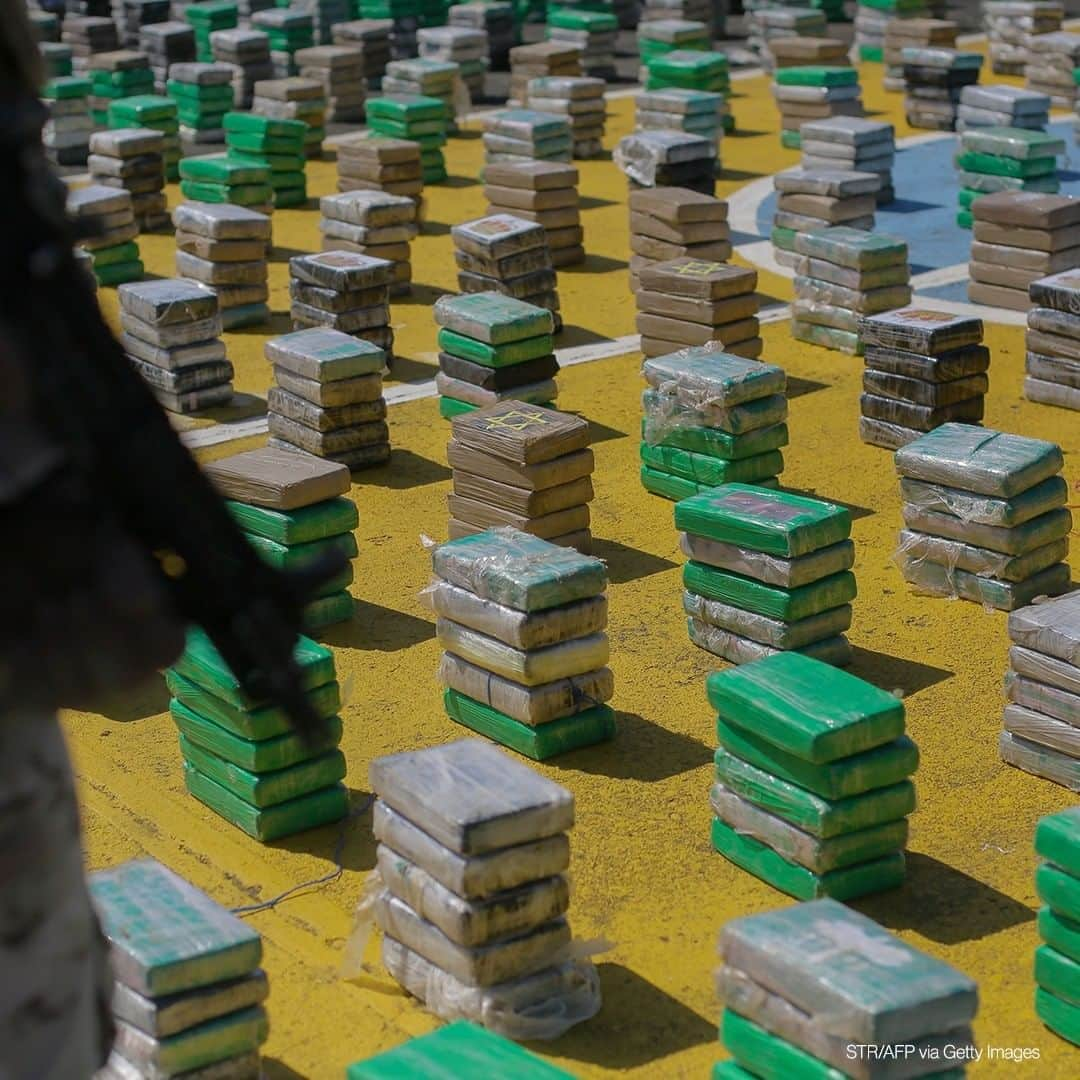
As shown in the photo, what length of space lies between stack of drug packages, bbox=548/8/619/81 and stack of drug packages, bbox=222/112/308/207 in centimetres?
973

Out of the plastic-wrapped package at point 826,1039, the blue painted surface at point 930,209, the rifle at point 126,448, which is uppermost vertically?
the rifle at point 126,448

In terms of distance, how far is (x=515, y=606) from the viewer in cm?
1227

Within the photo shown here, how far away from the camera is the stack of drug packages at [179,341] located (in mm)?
19328

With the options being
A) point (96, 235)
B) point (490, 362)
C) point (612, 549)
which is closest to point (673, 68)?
point (490, 362)

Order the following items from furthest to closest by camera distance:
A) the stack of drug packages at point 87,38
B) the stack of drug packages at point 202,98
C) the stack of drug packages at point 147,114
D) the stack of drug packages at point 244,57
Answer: the stack of drug packages at point 87,38 → the stack of drug packages at point 244,57 → the stack of drug packages at point 202,98 → the stack of drug packages at point 147,114

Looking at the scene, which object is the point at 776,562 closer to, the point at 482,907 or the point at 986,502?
the point at 986,502

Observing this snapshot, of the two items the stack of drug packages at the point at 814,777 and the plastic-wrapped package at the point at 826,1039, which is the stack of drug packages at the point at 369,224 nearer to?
the stack of drug packages at the point at 814,777

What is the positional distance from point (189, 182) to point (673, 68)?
10304 millimetres

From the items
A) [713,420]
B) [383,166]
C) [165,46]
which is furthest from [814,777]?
[165,46]

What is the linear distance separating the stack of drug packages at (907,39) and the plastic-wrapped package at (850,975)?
99.0 ft

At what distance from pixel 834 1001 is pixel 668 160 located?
60.8ft

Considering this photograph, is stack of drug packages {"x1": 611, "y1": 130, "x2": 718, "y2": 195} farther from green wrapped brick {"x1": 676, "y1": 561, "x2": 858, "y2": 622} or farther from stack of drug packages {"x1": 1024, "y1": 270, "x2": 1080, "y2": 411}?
green wrapped brick {"x1": 676, "y1": 561, "x2": 858, "y2": 622}

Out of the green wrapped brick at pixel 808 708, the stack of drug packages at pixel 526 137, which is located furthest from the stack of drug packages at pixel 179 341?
the green wrapped brick at pixel 808 708

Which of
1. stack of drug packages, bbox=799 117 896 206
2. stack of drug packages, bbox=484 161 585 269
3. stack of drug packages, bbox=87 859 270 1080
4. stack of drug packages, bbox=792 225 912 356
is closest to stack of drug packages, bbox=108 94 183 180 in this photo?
stack of drug packages, bbox=484 161 585 269
